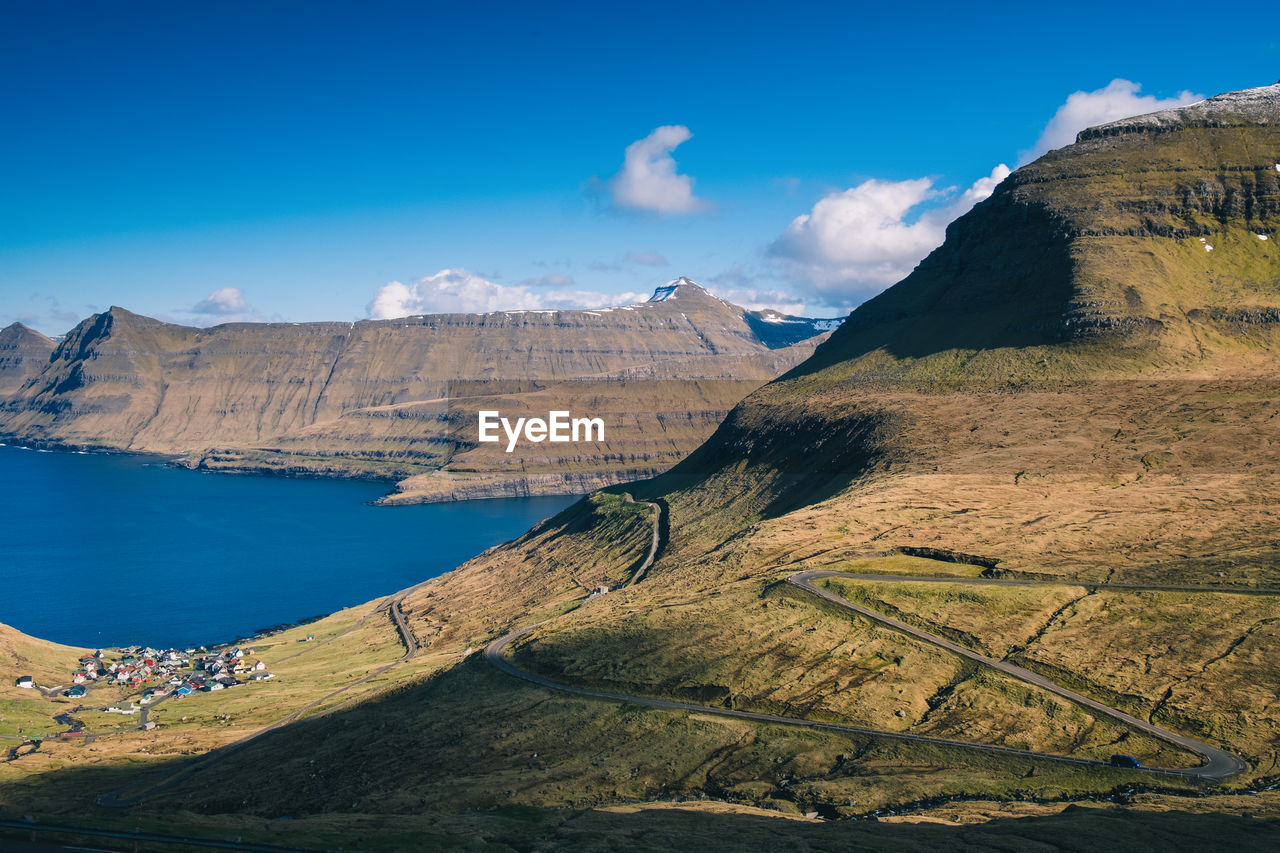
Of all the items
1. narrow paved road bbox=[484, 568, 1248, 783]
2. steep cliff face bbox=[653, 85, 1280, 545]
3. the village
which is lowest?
the village

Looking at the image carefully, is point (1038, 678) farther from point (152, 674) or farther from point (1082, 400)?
point (152, 674)

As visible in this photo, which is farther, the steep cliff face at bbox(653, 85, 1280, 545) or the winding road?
the steep cliff face at bbox(653, 85, 1280, 545)

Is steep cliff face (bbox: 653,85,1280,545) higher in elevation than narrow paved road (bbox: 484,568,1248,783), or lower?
higher

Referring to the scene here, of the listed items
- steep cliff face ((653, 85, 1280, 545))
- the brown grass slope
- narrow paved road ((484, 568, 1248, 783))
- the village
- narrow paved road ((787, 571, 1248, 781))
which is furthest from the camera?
steep cliff face ((653, 85, 1280, 545))

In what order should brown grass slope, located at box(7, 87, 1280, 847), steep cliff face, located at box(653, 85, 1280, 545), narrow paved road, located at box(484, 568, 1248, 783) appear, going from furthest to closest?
steep cliff face, located at box(653, 85, 1280, 545) < brown grass slope, located at box(7, 87, 1280, 847) < narrow paved road, located at box(484, 568, 1248, 783)

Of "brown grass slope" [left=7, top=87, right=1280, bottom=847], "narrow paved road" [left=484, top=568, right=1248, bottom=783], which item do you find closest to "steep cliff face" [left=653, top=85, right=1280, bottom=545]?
"brown grass slope" [left=7, top=87, right=1280, bottom=847]

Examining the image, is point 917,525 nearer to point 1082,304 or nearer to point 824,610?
point 824,610

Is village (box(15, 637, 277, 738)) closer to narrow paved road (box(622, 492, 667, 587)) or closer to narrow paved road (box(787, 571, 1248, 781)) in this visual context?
narrow paved road (box(622, 492, 667, 587))

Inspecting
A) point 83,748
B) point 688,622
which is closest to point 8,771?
point 83,748
